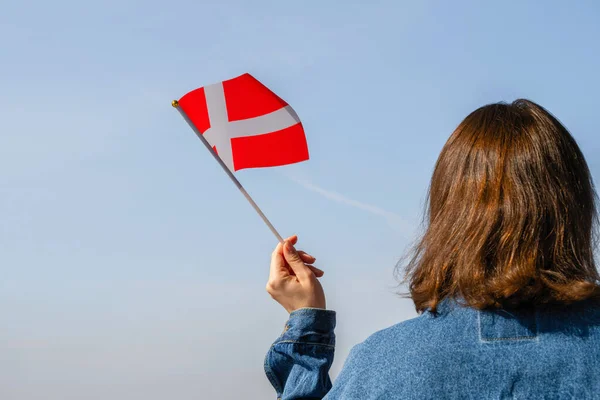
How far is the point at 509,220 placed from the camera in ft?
8.98

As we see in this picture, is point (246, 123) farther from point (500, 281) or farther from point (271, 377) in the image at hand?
point (500, 281)

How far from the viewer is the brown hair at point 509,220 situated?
2.69m

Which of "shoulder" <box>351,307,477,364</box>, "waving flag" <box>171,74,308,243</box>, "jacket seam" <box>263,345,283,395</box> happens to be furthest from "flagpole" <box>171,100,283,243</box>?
"shoulder" <box>351,307,477,364</box>

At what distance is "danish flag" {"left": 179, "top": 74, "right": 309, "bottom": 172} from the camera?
5.78 meters

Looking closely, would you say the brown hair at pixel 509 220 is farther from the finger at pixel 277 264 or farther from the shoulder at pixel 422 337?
the finger at pixel 277 264

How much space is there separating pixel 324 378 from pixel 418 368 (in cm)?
93

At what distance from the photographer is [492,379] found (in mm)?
2609

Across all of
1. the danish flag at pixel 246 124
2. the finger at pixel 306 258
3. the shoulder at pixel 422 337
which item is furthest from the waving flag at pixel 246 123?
the shoulder at pixel 422 337

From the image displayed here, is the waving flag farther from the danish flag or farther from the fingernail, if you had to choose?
the fingernail

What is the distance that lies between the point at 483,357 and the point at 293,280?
4.81 feet

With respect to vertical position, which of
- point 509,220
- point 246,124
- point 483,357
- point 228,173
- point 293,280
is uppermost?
point 246,124

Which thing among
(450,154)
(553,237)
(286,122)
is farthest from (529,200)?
(286,122)

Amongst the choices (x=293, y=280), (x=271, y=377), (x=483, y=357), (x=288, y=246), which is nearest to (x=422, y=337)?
(x=483, y=357)

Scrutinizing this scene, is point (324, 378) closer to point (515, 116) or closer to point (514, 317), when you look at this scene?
point (514, 317)
